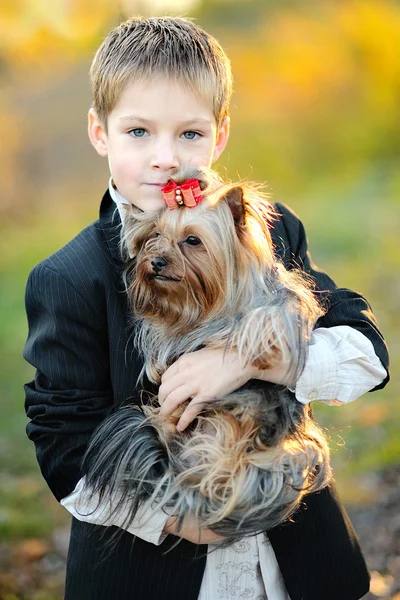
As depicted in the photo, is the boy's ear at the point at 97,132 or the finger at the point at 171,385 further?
the boy's ear at the point at 97,132

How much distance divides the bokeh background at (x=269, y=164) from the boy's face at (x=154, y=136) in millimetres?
1330

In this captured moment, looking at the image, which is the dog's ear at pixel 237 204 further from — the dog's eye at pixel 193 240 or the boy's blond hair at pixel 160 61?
the boy's blond hair at pixel 160 61

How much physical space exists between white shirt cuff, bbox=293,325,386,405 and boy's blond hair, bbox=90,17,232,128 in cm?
73

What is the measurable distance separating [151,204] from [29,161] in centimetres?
747

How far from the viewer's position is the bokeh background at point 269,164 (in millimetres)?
4164

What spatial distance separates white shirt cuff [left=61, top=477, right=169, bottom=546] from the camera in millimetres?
1973

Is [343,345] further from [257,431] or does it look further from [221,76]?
[221,76]

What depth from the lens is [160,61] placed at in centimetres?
213

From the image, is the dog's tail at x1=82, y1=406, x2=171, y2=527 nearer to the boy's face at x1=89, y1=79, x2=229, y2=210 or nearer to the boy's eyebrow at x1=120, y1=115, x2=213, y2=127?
the boy's face at x1=89, y1=79, x2=229, y2=210

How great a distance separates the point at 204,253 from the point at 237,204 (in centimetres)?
16

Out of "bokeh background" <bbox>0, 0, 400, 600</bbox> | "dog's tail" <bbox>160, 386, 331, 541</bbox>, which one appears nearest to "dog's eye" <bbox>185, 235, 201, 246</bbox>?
"dog's tail" <bbox>160, 386, 331, 541</bbox>

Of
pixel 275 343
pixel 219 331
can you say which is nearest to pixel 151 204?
pixel 219 331

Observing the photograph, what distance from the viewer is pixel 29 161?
9.24 metres

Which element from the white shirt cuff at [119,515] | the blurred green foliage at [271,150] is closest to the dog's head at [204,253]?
the white shirt cuff at [119,515]
